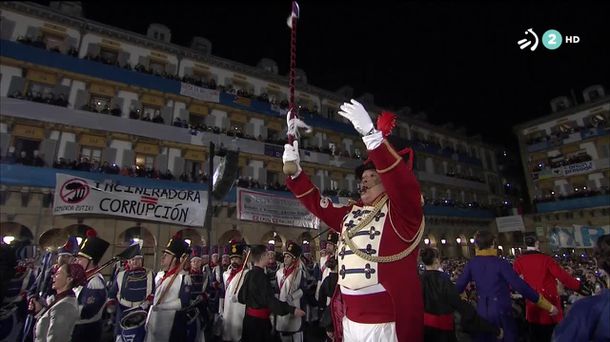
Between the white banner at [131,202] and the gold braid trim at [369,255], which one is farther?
the white banner at [131,202]

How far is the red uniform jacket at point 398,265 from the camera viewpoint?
7.79ft

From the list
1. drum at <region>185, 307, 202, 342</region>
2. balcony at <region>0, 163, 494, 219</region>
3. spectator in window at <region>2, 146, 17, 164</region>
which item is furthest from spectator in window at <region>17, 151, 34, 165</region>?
drum at <region>185, 307, 202, 342</region>

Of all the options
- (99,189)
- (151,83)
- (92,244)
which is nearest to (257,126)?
(151,83)

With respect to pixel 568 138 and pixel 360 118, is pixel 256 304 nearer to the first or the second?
pixel 360 118

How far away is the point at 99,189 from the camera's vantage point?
1252 centimetres

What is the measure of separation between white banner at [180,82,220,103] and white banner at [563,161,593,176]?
112ft

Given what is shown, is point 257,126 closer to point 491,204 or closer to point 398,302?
point 398,302

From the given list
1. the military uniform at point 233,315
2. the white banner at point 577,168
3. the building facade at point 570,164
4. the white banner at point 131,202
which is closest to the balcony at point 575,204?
the building facade at point 570,164

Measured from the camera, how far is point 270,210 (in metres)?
17.2

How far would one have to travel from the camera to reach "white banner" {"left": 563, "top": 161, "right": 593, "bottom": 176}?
33125mm

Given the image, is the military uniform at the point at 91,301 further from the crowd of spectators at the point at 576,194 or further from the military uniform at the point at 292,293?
the crowd of spectators at the point at 576,194

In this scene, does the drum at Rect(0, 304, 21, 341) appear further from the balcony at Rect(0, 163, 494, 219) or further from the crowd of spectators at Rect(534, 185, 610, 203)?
the crowd of spectators at Rect(534, 185, 610, 203)

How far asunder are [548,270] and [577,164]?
36.6 meters

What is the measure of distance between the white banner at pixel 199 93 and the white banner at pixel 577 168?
1346 inches
